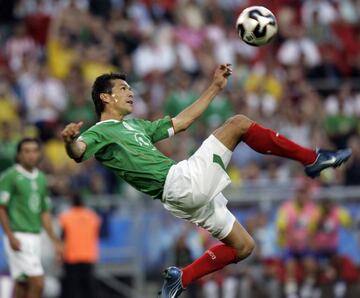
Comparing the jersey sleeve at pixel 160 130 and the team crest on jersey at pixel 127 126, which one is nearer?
the team crest on jersey at pixel 127 126

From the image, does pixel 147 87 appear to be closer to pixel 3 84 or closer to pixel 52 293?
pixel 3 84

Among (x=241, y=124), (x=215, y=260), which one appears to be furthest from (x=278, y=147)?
(x=215, y=260)

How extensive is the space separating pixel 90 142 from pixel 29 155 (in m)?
3.92

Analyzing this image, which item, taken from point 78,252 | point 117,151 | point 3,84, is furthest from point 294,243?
point 117,151

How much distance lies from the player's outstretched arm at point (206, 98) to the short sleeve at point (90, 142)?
0.95m

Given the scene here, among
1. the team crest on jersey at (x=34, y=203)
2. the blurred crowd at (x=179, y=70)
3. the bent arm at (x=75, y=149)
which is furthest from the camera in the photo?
the blurred crowd at (x=179, y=70)

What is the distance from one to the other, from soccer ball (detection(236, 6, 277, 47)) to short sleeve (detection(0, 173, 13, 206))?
14.3 ft

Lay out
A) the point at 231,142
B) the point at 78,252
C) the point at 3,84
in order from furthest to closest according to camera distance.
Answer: the point at 3,84, the point at 78,252, the point at 231,142

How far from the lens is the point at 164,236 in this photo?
1758 centimetres

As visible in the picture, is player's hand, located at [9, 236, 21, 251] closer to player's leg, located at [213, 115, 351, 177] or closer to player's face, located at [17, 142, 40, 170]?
player's face, located at [17, 142, 40, 170]

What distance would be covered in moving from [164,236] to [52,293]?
1.83 metres

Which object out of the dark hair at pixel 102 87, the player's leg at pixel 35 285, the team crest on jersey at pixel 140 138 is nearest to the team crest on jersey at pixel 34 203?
the player's leg at pixel 35 285

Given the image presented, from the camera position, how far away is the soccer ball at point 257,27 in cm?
1156

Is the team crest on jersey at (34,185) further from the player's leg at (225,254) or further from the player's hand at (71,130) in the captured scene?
the player's hand at (71,130)
